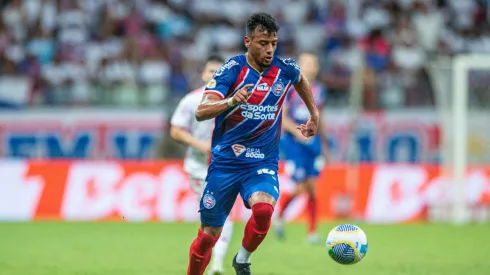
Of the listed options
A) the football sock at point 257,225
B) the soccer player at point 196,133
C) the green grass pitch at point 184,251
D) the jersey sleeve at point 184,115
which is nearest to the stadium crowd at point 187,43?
the green grass pitch at point 184,251

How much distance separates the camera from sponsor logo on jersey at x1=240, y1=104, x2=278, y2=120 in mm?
8461

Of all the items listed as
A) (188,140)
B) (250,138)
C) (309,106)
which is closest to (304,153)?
(188,140)

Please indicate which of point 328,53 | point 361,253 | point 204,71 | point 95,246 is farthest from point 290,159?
point 328,53

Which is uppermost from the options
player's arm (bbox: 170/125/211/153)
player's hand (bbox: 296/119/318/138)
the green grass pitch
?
player's hand (bbox: 296/119/318/138)

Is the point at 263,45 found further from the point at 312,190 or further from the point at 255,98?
the point at 312,190

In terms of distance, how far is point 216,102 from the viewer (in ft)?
26.4

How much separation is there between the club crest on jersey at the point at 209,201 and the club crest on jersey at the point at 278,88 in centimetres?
104

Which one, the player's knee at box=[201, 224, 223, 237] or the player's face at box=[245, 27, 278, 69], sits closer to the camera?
the player's face at box=[245, 27, 278, 69]

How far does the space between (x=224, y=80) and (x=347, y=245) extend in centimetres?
203

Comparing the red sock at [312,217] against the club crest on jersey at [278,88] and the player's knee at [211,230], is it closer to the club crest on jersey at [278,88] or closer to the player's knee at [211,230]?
the player's knee at [211,230]

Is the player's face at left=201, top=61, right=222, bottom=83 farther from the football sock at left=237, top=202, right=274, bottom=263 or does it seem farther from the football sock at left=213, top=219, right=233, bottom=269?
the football sock at left=237, top=202, right=274, bottom=263

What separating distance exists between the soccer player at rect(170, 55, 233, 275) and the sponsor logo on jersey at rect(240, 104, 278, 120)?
82.1 inches

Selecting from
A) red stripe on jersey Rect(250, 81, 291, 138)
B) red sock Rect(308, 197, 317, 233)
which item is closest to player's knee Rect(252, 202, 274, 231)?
red stripe on jersey Rect(250, 81, 291, 138)

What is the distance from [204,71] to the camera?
11070mm
